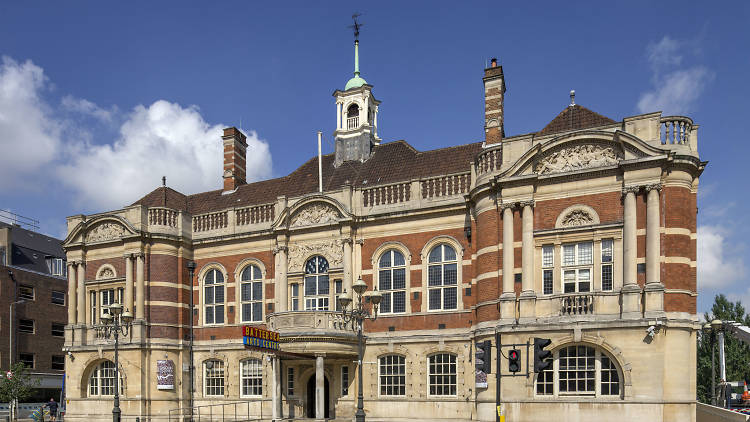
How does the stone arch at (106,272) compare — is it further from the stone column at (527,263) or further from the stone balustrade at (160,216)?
the stone column at (527,263)

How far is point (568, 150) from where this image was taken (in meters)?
23.1

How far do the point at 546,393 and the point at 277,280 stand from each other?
42.6 ft

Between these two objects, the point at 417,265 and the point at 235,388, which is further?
the point at 235,388

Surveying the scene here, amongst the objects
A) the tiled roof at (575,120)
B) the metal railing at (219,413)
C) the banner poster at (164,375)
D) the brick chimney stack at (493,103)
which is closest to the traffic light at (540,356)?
the tiled roof at (575,120)

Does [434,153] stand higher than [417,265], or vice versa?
[434,153]

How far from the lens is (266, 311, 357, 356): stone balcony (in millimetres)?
25891

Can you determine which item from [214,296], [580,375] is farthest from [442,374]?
[214,296]

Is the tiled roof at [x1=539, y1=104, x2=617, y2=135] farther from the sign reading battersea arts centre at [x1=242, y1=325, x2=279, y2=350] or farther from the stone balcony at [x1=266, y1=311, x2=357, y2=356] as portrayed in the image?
the sign reading battersea arts centre at [x1=242, y1=325, x2=279, y2=350]

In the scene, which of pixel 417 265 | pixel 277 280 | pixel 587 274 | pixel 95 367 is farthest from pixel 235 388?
pixel 587 274

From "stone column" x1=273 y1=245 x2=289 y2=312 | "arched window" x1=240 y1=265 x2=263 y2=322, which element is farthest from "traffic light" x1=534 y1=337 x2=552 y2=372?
"arched window" x1=240 y1=265 x2=263 y2=322

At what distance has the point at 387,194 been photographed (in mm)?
28141

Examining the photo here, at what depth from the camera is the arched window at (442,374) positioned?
25.9m

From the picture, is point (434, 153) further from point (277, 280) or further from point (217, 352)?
point (217, 352)

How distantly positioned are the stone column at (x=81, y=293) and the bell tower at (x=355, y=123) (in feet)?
44.9
